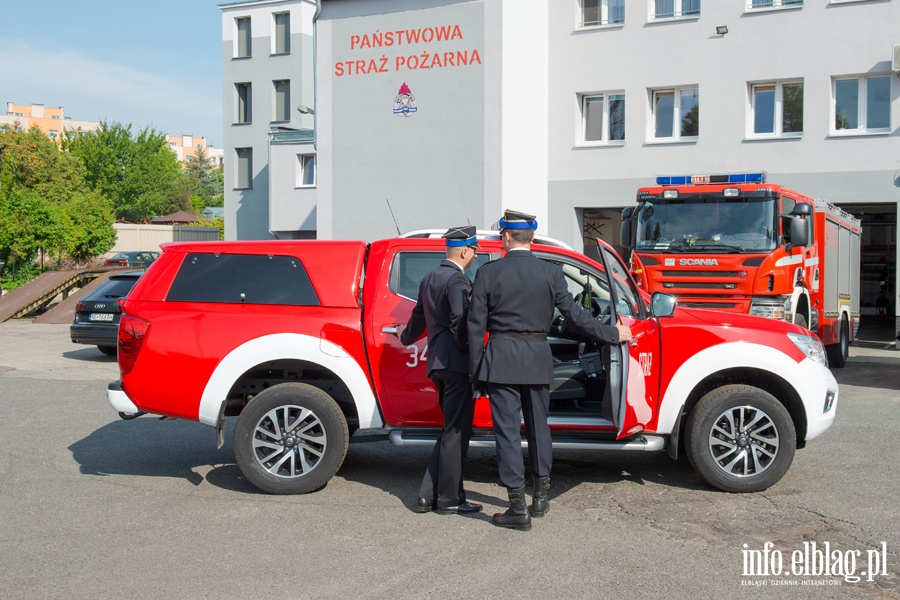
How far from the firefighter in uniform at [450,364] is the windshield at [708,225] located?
7.46 metres

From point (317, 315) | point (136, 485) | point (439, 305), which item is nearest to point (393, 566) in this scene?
point (439, 305)

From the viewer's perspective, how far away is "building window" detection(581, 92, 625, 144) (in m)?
22.5

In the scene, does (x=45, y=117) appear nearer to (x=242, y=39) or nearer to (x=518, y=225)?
(x=242, y=39)

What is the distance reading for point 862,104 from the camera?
66.3ft

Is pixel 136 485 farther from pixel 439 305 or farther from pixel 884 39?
pixel 884 39

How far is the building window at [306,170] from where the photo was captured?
106 feet

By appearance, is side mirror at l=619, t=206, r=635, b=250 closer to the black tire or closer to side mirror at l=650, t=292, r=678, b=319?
the black tire

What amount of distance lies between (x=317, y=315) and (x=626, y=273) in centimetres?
239

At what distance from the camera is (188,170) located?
120125mm

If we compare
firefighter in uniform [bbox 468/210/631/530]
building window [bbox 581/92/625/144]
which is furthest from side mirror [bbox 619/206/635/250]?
building window [bbox 581/92/625/144]

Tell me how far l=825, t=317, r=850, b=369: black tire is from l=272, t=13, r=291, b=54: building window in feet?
106

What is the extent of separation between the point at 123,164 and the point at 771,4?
68.5 metres

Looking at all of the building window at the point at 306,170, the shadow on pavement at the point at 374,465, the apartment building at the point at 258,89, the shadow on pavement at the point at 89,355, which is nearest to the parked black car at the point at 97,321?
the shadow on pavement at the point at 89,355

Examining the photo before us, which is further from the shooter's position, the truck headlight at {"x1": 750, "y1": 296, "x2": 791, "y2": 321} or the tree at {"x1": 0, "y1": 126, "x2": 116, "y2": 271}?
the tree at {"x1": 0, "y1": 126, "x2": 116, "y2": 271}
